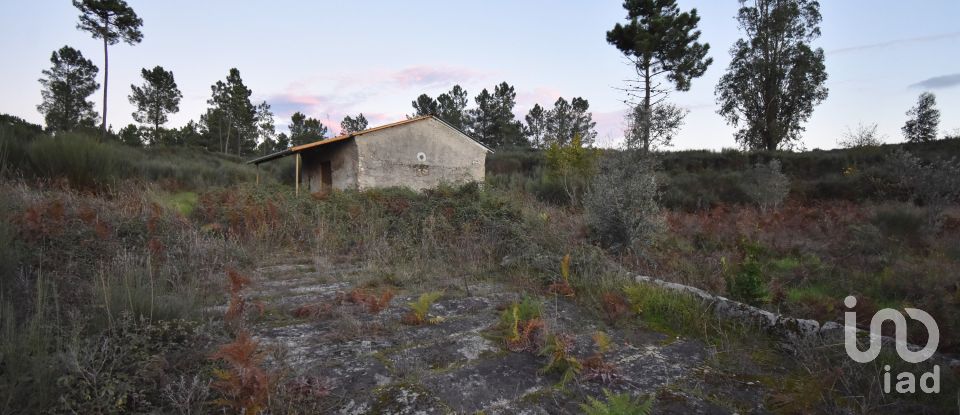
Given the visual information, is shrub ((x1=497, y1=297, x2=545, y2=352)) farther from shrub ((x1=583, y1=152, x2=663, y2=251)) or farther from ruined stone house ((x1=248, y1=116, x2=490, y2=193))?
ruined stone house ((x1=248, y1=116, x2=490, y2=193))

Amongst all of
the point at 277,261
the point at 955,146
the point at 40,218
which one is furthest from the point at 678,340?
the point at 955,146

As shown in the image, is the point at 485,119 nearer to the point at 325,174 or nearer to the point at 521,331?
the point at 325,174

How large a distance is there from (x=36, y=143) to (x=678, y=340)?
11.7 meters

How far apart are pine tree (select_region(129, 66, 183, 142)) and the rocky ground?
49.4 metres

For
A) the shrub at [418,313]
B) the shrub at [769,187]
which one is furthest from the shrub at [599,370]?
the shrub at [769,187]

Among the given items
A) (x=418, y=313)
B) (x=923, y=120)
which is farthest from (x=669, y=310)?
(x=923, y=120)

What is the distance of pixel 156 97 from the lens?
1693 inches

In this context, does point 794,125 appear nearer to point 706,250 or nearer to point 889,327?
point 706,250

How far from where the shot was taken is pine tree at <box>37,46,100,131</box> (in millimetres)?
34500

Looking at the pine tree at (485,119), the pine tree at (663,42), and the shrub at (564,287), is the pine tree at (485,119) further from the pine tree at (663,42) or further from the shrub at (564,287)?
the shrub at (564,287)

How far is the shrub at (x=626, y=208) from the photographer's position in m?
5.84

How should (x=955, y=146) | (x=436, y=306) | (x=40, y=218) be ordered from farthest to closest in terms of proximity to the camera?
(x=955, y=146), (x=40, y=218), (x=436, y=306)

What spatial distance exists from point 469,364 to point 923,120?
135ft

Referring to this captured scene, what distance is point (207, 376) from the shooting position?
2109 mm
